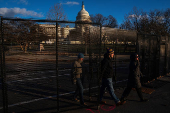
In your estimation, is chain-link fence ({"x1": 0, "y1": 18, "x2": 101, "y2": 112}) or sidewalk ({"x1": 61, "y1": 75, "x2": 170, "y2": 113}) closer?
chain-link fence ({"x1": 0, "y1": 18, "x2": 101, "y2": 112})

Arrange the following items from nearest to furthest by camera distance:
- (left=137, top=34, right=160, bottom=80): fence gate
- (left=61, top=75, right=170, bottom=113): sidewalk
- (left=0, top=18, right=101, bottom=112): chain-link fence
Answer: (left=0, top=18, right=101, bottom=112): chain-link fence → (left=61, top=75, right=170, bottom=113): sidewalk → (left=137, top=34, right=160, bottom=80): fence gate

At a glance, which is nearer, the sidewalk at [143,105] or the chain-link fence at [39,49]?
the chain-link fence at [39,49]

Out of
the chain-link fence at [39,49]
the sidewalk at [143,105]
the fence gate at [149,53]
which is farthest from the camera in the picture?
the fence gate at [149,53]

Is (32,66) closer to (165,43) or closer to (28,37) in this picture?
(28,37)

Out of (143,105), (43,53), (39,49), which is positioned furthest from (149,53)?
(39,49)

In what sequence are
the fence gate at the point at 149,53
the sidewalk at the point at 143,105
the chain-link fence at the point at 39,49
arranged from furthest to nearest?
the fence gate at the point at 149,53, the sidewalk at the point at 143,105, the chain-link fence at the point at 39,49

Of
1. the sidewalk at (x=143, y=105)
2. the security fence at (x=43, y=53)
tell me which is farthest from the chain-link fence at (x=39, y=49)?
the sidewalk at (x=143, y=105)

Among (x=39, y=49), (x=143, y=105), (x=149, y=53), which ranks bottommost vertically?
(x=143, y=105)

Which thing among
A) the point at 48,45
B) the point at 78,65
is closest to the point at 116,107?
the point at 78,65

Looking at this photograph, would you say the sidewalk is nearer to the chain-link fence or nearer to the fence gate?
Answer: the chain-link fence

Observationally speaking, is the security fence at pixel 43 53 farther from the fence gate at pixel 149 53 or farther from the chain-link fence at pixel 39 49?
the fence gate at pixel 149 53

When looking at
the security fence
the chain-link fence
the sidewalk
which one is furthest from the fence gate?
the chain-link fence

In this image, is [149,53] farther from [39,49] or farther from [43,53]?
[39,49]

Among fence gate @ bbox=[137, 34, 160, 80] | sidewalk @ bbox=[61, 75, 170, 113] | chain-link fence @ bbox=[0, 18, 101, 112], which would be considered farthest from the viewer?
fence gate @ bbox=[137, 34, 160, 80]
